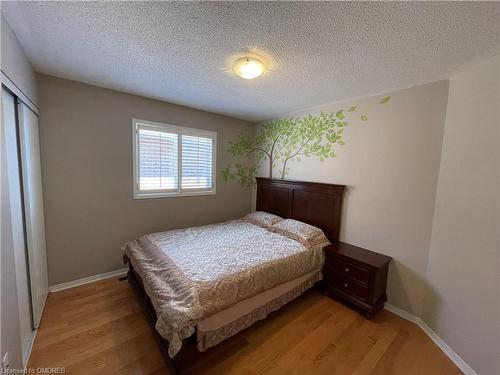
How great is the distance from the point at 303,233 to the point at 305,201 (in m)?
0.62

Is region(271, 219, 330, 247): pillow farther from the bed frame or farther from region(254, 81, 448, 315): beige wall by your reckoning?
region(254, 81, 448, 315): beige wall

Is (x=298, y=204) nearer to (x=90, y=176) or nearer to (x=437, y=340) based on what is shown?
(x=437, y=340)

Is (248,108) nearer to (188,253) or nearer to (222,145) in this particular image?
(222,145)

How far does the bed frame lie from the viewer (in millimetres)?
2115

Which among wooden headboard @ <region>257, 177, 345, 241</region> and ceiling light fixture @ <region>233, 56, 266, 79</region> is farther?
wooden headboard @ <region>257, 177, 345, 241</region>

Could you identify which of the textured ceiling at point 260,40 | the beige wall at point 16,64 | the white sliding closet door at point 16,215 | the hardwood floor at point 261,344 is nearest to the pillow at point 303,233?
the hardwood floor at point 261,344

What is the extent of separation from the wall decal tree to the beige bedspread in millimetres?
1301

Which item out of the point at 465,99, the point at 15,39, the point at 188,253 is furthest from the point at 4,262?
the point at 465,99

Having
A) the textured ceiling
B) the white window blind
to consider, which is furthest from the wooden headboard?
the white window blind

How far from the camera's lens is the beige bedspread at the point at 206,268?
54.8 inches

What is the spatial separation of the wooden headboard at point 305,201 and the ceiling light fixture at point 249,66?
1680mm

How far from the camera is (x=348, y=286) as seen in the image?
2.20m

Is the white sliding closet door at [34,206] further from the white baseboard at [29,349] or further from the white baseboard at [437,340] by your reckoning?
the white baseboard at [437,340]

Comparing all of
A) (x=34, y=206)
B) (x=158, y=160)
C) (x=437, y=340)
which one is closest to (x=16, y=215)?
(x=34, y=206)
